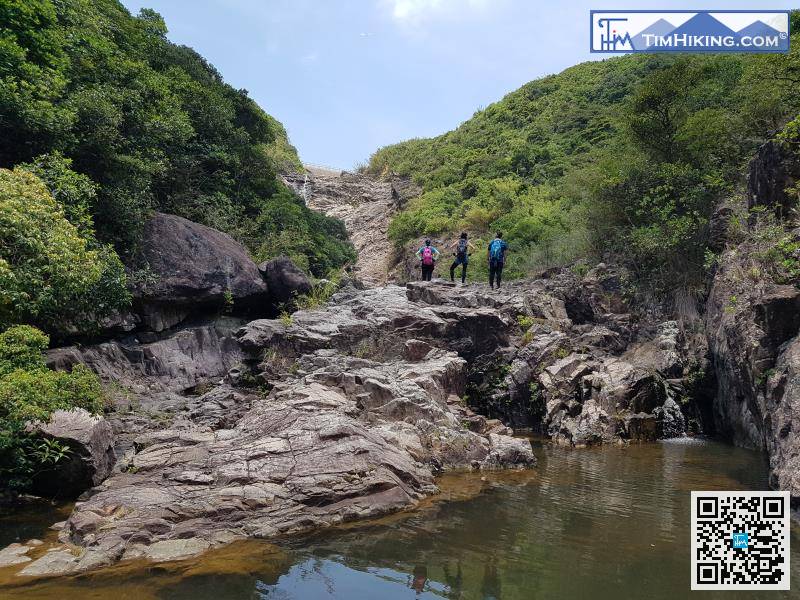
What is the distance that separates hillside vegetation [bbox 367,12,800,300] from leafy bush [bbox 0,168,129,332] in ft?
49.5

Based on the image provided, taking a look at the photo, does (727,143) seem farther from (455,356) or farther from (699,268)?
(455,356)

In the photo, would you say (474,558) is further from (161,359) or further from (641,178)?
(641,178)

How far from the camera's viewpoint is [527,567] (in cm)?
621

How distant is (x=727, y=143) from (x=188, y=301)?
58.9 feet

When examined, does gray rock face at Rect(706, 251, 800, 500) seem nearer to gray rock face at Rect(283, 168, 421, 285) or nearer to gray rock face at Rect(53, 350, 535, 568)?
gray rock face at Rect(53, 350, 535, 568)

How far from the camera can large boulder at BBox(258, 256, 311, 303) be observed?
735 inches

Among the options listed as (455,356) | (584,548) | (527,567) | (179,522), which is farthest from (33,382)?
(455,356)

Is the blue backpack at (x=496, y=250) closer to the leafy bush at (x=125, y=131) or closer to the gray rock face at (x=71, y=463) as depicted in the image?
the leafy bush at (x=125, y=131)

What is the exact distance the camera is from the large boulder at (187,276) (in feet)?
52.0

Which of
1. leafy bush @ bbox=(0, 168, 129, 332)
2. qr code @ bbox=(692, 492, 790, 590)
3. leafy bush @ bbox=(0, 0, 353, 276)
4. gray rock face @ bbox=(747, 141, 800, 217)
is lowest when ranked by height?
qr code @ bbox=(692, 492, 790, 590)

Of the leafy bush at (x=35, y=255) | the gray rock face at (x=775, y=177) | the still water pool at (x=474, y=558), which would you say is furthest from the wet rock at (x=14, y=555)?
the gray rock face at (x=775, y=177)

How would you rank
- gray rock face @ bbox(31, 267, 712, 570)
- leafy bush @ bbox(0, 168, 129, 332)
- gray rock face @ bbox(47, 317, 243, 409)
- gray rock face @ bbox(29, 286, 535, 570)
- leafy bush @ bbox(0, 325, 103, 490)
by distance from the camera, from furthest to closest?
gray rock face @ bbox(47, 317, 243, 409) → leafy bush @ bbox(0, 168, 129, 332) → leafy bush @ bbox(0, 325, 103, 490) → gray rock face @ bbox(31, 267, 712, 570) → gray rock face @ bbox(29, 286, 535, 570)

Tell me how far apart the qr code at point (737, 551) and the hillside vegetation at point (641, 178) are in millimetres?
9772

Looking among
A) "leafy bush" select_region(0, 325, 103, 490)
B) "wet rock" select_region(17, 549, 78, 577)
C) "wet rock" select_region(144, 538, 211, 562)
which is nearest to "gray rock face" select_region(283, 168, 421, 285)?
"leafy bush" select_region(0, 325, 103, 490)
